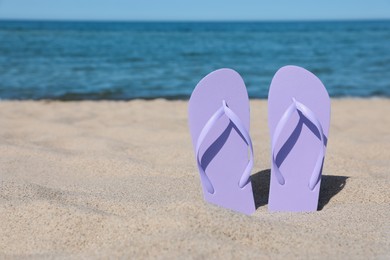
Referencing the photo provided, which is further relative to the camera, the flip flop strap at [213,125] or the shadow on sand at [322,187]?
the shadow on sand at [322,187]

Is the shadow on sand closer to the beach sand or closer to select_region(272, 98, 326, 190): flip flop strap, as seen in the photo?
the beach sand

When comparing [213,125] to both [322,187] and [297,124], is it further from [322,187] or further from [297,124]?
[322,187]

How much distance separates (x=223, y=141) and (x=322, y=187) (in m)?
0.46

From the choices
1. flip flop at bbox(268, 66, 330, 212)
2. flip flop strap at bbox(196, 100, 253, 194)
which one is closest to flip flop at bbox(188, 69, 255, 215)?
flip flop strap at bbox(196, 100, 253, 194)

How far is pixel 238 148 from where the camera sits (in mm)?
1757

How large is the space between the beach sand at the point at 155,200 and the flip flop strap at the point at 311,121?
0.12 m

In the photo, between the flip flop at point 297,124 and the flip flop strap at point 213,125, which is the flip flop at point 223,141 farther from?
the flip flop at point 297,124

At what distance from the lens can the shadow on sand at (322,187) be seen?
5.98 ft

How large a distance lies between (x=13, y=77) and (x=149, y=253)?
5.93 metres

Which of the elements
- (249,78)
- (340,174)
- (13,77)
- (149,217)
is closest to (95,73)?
(13,77)

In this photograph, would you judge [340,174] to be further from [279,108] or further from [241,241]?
[241,241]

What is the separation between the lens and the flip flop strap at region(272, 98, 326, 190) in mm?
1667

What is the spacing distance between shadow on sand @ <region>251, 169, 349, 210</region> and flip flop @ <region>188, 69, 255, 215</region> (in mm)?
127

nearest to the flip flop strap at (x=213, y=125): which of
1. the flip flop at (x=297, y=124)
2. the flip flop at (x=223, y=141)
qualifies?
the flip flop at (x=223, y=141)
